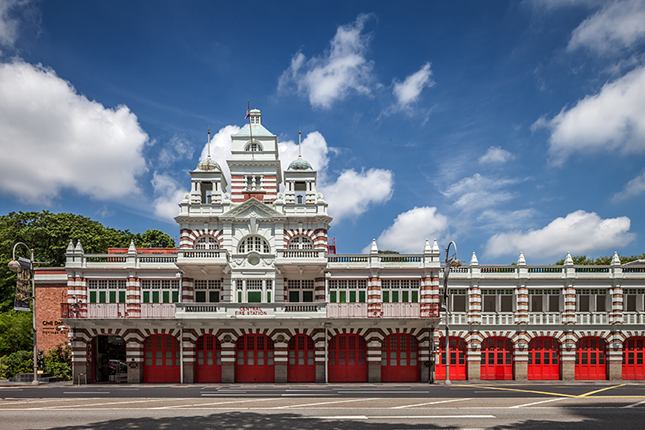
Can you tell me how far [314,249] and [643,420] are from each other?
20.6m

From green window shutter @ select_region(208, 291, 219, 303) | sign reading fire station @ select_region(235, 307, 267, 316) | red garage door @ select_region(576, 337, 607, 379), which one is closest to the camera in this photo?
sign reading fire station @ select_region(235, 307, 267, 316)

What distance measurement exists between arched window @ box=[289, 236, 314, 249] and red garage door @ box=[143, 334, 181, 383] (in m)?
11.2

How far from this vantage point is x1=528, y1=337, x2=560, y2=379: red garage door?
115ft

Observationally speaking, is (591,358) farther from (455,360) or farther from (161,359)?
(161,359)

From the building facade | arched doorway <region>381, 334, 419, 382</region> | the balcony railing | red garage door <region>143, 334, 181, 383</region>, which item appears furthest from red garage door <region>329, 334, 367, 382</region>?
the balcony railing

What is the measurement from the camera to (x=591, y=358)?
115ft

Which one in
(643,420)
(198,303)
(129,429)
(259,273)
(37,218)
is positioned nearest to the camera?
(129,429)

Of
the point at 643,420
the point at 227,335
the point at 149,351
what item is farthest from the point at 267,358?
the point at 643,420

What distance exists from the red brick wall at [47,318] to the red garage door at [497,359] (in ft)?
110

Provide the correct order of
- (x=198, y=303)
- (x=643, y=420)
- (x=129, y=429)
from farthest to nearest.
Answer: (x=198, y=303)
(x=643, y=420)
(x=129, y=429)

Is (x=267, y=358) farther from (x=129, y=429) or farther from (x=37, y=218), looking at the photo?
(x=37, y=218)

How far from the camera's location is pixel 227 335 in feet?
108

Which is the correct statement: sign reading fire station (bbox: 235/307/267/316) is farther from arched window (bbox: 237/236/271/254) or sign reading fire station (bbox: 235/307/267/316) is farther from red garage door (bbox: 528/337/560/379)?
red garage door (bbox: 528/337/560/379)

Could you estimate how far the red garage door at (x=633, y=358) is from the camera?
35.1 meters
